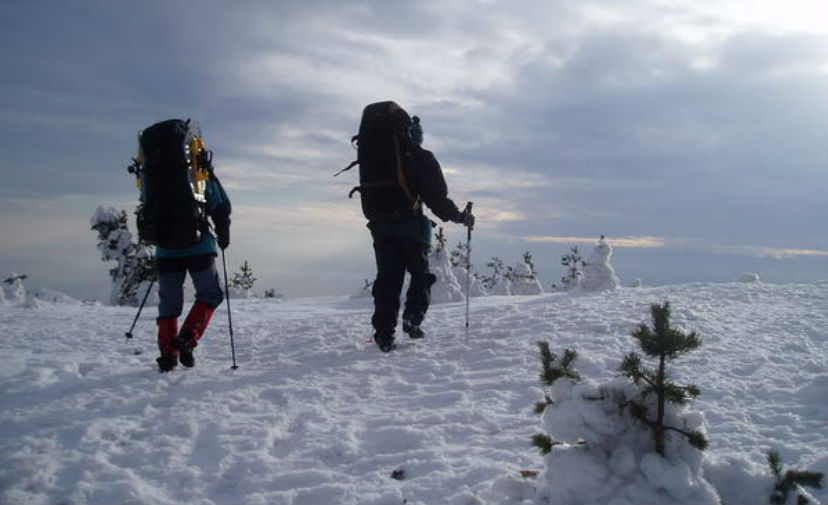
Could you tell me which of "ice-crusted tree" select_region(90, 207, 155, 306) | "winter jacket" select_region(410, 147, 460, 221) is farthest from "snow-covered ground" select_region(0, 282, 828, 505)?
"ice-crusted tree" select_region(90, 207, 155, 306)

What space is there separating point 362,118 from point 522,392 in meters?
3.98

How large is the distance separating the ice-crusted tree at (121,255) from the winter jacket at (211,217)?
85.6 ft

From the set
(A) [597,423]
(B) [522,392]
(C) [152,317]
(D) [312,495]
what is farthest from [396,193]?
(C) [152,317]

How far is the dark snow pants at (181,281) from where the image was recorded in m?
6.30

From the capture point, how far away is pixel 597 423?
285cm

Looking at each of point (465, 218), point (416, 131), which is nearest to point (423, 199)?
point (465, 218)

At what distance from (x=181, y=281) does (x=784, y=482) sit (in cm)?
577

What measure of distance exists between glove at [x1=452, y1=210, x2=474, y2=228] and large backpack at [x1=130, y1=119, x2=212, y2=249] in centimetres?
325

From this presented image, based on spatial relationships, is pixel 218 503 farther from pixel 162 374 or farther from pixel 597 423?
pixel 162 374

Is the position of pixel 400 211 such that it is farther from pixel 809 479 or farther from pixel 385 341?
pixel 809 479

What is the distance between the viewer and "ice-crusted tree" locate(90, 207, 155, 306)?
3008 cm

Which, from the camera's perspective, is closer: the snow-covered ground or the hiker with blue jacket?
the snow-covered ground

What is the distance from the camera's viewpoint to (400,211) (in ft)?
23.7

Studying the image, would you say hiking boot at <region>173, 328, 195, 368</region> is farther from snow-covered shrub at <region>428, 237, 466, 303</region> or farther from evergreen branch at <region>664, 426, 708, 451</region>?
snow-covered shrub at <region>428, 237, 466, 303</region>
